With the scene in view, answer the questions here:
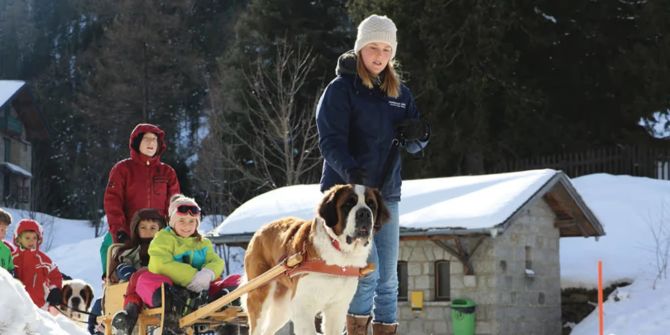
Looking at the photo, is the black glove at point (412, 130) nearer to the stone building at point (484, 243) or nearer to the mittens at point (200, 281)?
the mittens at point (200, 281)

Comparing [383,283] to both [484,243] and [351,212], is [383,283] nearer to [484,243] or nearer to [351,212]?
[351,212]

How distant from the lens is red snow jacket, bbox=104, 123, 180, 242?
896cm

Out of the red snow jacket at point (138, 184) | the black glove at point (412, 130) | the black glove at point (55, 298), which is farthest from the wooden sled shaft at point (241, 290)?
the black glove at point (55, 298)

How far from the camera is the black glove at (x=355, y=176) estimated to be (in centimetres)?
593

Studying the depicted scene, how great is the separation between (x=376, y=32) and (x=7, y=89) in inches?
1747

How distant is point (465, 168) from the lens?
29672mm

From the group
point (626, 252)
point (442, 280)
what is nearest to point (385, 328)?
point (442, 280)

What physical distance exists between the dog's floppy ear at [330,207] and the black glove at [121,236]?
9.91ft

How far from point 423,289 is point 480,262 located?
123cm

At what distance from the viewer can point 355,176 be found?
5.93 m

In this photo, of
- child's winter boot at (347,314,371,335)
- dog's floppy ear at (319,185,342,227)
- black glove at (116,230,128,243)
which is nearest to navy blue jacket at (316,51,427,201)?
dog's floppy ear at (319,185,342,227)

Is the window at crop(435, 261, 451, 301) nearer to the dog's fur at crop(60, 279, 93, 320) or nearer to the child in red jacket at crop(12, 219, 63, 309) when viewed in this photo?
the dog's fur at crop(60, 279, 93, 320)

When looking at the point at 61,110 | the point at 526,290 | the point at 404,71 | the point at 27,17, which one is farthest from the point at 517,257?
the point at 27,17

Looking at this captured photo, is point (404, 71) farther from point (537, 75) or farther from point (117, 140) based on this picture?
point (117, 140)
